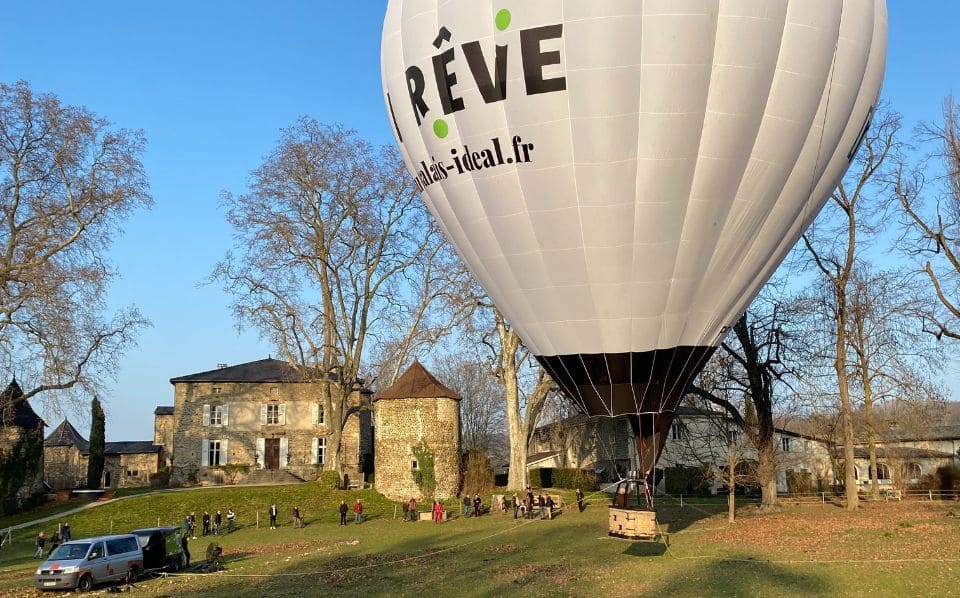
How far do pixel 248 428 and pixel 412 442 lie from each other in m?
14.7

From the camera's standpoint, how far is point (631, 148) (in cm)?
1298

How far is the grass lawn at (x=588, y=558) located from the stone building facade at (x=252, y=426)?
53.0 feet

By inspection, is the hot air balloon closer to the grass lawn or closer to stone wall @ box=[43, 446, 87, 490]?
the grass lawn

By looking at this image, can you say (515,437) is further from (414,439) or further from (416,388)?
(416,388)

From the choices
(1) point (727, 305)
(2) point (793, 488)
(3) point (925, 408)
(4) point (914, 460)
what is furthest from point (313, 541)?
(4) point (914, 460)

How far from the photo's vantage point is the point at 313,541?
23.5 m

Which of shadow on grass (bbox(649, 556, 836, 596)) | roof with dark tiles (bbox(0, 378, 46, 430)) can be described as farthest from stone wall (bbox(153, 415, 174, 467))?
shadow on grass (bbox(649, 556, 836, 596))

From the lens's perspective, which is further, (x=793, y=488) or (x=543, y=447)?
(x=543, y=447)

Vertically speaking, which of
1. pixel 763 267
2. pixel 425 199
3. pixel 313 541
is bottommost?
pixel 313 541

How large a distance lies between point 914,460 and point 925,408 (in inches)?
960

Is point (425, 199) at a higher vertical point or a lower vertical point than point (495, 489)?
higher

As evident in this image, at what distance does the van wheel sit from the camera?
15.4 m

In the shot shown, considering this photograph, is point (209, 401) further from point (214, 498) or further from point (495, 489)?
point (495, 489)

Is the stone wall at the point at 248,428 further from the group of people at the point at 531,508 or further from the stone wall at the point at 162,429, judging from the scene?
the group of people at the point at 531,508
